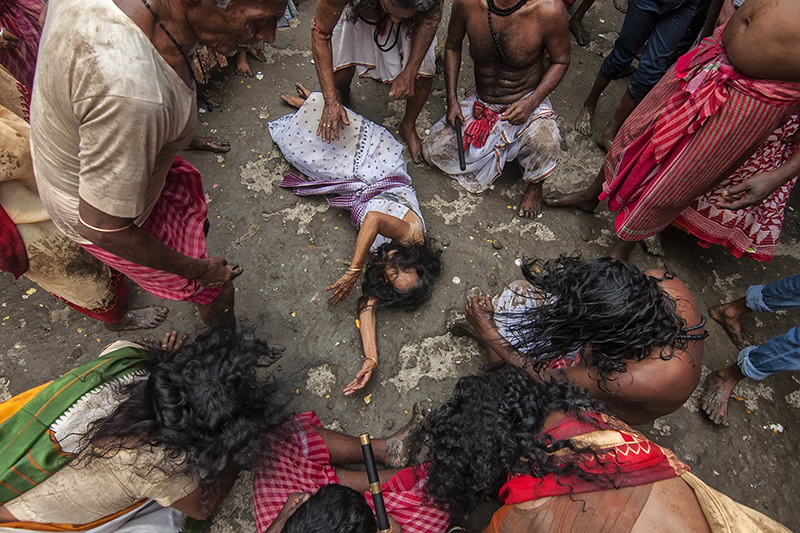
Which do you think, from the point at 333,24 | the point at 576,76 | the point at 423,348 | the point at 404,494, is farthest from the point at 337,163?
the point at 576,76

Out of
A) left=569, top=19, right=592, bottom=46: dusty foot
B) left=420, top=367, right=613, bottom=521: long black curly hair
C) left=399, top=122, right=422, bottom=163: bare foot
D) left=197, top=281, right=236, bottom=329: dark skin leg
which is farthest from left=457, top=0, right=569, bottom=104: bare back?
left=197, top=281, right=236, bottom=329: dark skin leg

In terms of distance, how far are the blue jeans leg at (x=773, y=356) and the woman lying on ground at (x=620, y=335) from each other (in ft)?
2.55

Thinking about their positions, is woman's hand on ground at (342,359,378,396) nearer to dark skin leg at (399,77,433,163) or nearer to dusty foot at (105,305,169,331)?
dusty foot at (105,305,169,331)

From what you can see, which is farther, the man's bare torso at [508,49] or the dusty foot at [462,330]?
the man's bare torso at [508,49]

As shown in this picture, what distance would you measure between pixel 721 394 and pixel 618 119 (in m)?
2.26

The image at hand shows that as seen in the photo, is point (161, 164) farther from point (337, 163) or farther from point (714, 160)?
point (714, 160)

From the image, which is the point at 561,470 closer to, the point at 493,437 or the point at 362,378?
the point at 493,437

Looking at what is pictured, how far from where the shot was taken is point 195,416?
1731mm

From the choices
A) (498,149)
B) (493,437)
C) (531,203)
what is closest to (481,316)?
(493,437)

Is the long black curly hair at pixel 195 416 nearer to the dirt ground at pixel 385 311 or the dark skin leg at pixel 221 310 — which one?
the dirt ground at pixel 385 311

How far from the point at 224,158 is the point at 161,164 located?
6.22ft

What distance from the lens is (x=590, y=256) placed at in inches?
136

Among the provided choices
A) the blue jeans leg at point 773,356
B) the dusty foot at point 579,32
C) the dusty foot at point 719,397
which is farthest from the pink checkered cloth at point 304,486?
the dusty foot at point 579,32

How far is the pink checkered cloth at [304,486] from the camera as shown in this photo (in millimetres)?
2125
